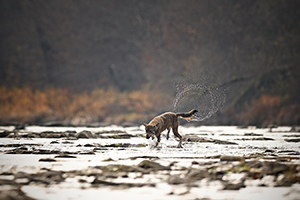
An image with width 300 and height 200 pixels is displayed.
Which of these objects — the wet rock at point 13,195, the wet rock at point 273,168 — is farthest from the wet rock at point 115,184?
the wet rock at point 273,168

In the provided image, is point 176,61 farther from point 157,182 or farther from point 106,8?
point 157,182

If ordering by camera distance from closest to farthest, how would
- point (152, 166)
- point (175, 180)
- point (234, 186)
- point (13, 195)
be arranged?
point (13, 195) → point (234, 186) → point (175, 180) → point (152, 166)

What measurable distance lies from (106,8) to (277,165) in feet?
175

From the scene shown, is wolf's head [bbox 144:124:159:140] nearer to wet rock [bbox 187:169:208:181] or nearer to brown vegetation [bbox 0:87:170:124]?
wet rock [bbox 187:169:208:181]

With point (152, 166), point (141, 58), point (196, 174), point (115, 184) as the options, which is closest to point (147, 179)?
point (115, 184)

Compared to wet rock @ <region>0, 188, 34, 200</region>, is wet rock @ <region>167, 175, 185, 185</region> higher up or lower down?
higher up

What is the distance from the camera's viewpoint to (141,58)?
5962 cm

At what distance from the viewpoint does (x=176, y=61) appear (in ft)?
177

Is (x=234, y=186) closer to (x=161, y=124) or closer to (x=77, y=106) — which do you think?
(x=161, y=124)

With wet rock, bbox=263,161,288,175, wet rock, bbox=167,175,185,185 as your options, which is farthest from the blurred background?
wet rock, bbox=167,175,185,185

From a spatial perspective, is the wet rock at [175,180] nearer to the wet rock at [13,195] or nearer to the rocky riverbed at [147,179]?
the rocky riverbed at [147,179]

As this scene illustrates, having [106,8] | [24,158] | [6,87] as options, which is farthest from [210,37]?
[24,158]

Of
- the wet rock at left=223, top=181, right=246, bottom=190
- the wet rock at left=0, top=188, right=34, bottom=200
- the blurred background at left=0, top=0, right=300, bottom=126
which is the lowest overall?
the wet rock at left=0, top=188, right=34, bottom=200

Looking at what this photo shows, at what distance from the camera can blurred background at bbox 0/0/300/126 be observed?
148 feet
